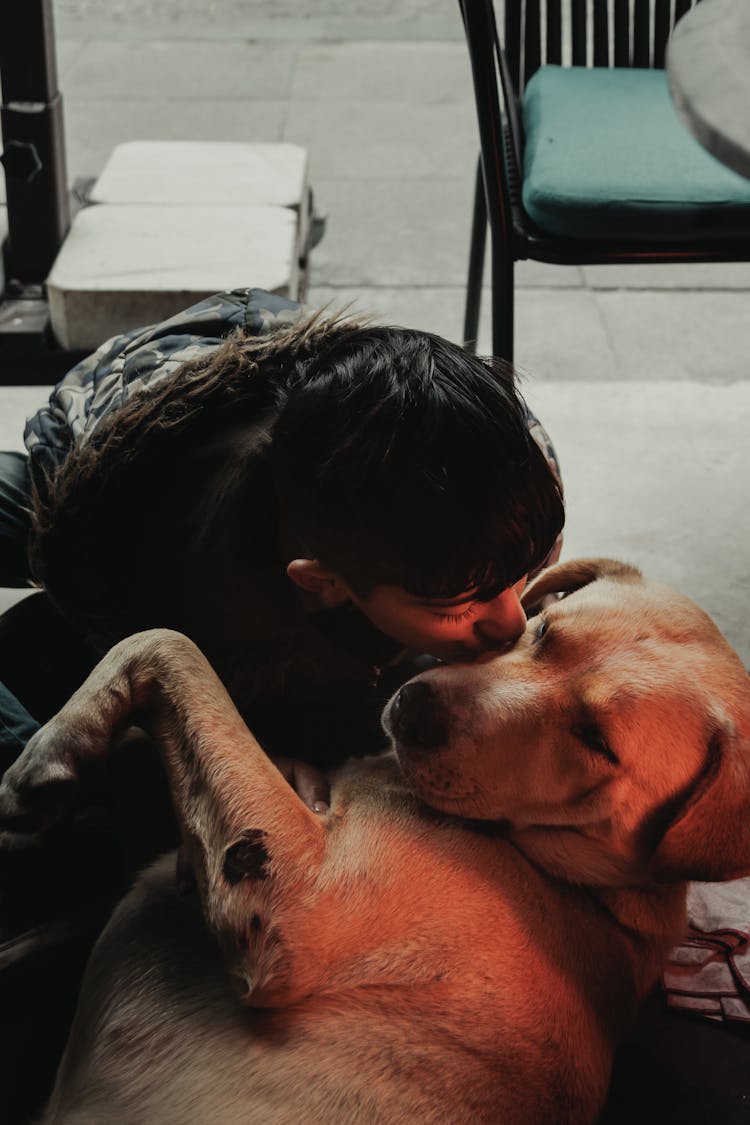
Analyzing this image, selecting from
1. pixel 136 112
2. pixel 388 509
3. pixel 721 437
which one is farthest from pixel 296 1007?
pixel 136 112

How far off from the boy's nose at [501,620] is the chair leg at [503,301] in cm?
125

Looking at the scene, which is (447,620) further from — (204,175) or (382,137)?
(382,137)

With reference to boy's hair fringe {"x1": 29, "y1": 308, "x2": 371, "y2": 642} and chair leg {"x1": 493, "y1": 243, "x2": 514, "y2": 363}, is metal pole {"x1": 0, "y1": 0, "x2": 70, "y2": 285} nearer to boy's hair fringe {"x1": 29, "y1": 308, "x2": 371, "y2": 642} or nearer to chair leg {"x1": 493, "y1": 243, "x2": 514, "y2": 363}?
chair leg {"x1": 493, "y1": 243, "x2": 514, "y2": 363}

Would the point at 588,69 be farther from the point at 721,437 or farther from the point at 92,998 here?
the point at 92,998

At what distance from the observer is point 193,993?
1741 mm

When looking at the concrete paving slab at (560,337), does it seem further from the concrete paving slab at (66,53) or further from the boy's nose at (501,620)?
the concrete paving slab at (66,53)

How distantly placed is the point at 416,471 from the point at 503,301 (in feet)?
4.92

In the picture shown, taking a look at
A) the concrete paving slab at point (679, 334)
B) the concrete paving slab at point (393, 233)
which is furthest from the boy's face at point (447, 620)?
the concrete paving slab at point (393, 233)

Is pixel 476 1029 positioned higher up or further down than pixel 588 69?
further down

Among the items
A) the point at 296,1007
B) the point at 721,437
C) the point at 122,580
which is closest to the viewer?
the point at 296,1007

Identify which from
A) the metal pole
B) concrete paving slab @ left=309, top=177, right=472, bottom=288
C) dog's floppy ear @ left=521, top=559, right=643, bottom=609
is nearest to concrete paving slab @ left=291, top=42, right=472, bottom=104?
concrete paving slab @ left=309, top=177, right=472, bottom=288

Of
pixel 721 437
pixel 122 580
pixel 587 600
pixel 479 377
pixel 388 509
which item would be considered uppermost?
pixel 479 377

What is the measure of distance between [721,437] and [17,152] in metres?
2.65

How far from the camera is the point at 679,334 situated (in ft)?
15.0
